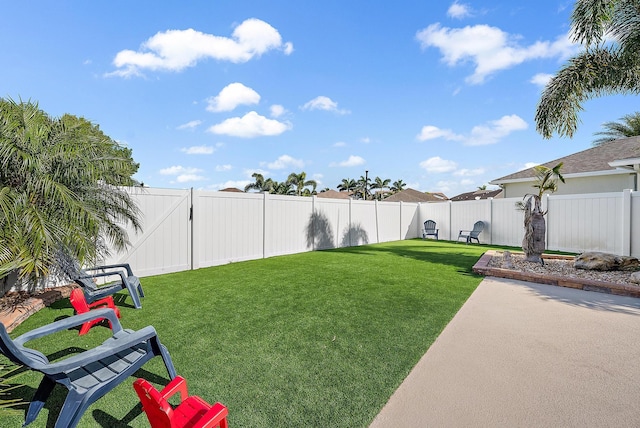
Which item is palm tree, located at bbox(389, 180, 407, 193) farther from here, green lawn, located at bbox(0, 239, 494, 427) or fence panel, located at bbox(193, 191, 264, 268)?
green lawn, located at bbox(0, 239, 494, 427)

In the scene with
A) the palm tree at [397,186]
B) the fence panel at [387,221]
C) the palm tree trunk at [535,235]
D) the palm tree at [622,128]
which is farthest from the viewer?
the palm tree at [397,186]

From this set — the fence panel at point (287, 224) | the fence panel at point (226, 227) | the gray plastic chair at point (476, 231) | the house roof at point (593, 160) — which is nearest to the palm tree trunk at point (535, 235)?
the gray plastic chair at point (476, 231)

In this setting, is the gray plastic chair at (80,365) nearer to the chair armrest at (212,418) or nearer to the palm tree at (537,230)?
the chair armrest at (212,418)

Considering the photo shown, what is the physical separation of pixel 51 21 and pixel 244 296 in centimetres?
731

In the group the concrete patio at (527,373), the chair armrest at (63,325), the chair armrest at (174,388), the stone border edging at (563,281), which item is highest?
the chair armrest at (63,325)

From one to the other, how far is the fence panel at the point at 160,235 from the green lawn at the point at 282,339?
54 cm

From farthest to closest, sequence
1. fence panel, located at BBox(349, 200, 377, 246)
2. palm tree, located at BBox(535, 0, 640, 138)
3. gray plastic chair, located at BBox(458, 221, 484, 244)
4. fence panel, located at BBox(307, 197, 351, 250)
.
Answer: gray plastic chair, located at BBox(458, 221, 484, 244)
fence panel, located at BBox(349, 200, 377, 246)
fence panel, located at BBox(307, 197, 351, 250)
palm tree, located at BBox(535, 0, 640, 138)

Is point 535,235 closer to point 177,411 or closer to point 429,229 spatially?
point 429,229

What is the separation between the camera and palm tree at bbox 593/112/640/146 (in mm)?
19648

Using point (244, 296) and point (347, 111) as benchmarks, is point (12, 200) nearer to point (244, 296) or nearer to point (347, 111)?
point (244, 296)

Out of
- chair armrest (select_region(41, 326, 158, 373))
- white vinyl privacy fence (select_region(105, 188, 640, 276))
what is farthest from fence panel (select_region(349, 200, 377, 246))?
chair armrest (select_region(41, 326, 158, 373))

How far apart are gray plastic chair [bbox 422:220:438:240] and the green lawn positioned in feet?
29.0

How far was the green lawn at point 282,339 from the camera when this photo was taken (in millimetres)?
2043

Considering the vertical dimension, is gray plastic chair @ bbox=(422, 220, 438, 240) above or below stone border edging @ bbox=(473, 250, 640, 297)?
above
